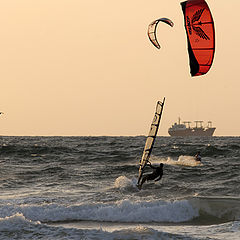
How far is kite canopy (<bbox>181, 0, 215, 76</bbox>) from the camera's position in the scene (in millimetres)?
14383

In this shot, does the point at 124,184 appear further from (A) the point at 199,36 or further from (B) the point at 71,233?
(B) the point at 71,233

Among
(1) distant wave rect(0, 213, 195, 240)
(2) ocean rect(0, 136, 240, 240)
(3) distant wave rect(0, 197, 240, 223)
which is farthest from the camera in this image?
(3) distant wave rect(0, 197, 240, 223)

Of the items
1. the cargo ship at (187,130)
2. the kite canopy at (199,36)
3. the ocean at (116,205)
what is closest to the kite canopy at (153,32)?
the kite canopy at (199,36)

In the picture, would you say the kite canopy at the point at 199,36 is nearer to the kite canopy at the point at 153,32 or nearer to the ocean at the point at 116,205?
the kite canopy at the point at 153,32

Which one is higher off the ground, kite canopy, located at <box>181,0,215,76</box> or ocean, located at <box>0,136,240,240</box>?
kite canopy, located at <box>181,0,215,76</box>

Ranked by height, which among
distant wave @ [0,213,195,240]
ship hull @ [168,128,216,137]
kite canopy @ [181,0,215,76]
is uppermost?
kite canopy @ [181,0,215,76]

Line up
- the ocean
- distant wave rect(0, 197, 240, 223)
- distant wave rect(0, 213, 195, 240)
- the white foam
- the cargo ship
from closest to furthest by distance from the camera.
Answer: distant wave rect(0, 213, 195, 240) < the ocean < distant wave rect(0, 197, 240, 223) < the white foam < the cargo ship

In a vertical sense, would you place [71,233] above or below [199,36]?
below

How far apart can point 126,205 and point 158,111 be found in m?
2.94

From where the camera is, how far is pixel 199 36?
14523 millimetres

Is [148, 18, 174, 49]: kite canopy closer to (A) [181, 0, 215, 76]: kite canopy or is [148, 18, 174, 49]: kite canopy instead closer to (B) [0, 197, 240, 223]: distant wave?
(A) [181, 0, 215, 76]: kite canopy

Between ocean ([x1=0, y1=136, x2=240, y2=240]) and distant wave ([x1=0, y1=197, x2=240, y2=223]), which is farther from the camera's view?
distant wave ([x1=0, y1=197, x2=240, y2=223])

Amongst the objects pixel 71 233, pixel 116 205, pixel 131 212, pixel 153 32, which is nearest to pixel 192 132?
pixel 153 32

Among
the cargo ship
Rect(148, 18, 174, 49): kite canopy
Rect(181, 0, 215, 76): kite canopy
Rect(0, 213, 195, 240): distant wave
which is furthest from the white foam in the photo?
the cargo ship
